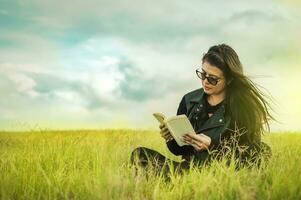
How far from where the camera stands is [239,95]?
7406mm

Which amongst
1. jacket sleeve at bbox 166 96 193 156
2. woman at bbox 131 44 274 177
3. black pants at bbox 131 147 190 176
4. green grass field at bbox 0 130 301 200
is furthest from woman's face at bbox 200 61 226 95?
green grass field at bbox 0 130 301 200

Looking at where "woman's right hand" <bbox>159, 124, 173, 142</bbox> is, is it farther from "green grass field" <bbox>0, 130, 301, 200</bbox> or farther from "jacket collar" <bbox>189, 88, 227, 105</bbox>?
"jacket collar" <bbox>189, 88, 227, 105</bbox>

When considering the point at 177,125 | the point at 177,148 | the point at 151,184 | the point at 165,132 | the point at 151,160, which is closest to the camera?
the point at 151,184

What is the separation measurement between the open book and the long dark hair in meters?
0.74

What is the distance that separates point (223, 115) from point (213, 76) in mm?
553

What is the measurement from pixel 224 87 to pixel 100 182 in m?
2.37

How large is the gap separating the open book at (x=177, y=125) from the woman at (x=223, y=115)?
0.20m

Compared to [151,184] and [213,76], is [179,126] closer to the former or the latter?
[213,76]

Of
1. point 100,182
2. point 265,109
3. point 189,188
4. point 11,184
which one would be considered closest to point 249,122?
point 265,109

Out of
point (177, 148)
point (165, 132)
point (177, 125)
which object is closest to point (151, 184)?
point (177, 125)

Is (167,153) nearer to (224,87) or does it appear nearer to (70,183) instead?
(224,87)

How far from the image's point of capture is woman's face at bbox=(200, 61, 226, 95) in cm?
722

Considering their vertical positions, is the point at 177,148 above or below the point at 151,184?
above

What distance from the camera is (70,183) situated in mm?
6223
